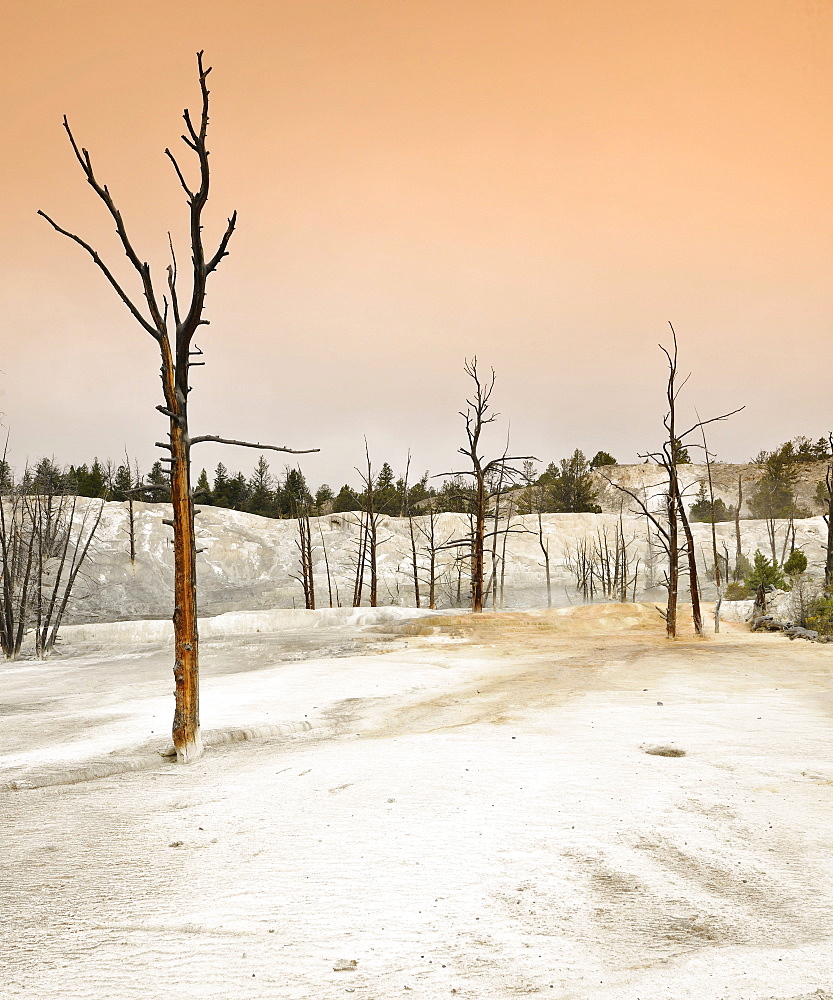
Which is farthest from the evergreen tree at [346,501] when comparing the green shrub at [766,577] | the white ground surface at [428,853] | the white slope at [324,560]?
the white ground surface at [428,853]

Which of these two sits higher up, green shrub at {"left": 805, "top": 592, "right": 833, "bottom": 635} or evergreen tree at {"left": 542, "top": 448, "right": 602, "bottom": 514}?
evergreen tree at {"left": 542, "top": 448, "right": 602, "bottom": 514}

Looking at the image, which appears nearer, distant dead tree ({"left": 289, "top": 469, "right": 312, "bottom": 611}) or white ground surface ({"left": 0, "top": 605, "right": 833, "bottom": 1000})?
white ground surface ({"left": 0, "top": 605, "right": 833, "bottom": 1000})

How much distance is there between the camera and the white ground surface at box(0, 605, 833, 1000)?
330 cm

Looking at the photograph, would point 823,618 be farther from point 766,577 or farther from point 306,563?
point 306,563

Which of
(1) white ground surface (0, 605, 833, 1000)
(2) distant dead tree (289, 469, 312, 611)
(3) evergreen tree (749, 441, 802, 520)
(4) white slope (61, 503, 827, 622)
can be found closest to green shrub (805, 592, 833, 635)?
(1) white ground surface (0, 605, 833, 1000)

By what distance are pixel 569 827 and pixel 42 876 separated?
3519mm

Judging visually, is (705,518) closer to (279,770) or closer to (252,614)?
(252,614)

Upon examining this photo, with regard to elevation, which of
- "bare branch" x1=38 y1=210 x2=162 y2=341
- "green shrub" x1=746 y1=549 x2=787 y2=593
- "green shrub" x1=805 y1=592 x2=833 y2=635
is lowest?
"green shrub" x1=805 y1=592 x2=833 y2=635

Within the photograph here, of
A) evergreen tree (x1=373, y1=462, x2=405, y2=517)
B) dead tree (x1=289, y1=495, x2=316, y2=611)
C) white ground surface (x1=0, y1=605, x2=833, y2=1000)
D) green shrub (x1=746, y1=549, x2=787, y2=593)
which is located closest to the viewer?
Result: white ground surface (x1=0, y1=605, x2=833, y2=1000)

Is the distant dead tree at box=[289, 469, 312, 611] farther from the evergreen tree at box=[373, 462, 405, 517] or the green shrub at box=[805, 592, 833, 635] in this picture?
the green shrub at box=[805, 592, 833, 635]

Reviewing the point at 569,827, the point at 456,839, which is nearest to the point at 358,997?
the point at 456,839

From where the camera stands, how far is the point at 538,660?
16.1 metres

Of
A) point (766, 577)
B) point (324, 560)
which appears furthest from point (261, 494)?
point (766, 577)

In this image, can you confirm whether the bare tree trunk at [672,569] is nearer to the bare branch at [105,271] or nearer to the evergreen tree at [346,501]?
the bare branch at [105,271]
